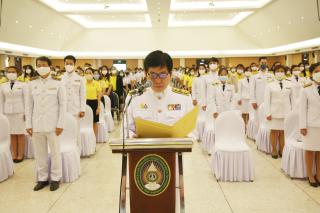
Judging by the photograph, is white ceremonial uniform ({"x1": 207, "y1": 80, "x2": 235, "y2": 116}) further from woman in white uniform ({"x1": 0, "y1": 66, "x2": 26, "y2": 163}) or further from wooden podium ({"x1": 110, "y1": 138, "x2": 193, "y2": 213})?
wooden podium ({"x1": 110, "y1": 138, "x2": 193, "y2": 213})

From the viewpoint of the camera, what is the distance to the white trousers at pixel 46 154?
4.88 metres

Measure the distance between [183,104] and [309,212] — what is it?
2422mm

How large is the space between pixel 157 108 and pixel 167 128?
0.55m

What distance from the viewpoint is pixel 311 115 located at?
4.82 m

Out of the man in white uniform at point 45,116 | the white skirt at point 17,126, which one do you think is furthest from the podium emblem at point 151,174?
the white skirt at point 17,126

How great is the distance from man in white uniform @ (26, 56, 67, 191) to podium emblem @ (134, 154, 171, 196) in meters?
2.97

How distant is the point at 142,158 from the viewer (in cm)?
216

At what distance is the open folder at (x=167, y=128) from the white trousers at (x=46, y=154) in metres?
3.07

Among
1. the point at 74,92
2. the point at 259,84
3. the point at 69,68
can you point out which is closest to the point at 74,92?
the point at 74,92

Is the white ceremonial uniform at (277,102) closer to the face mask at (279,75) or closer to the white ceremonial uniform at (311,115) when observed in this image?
the face mask at (279,75)

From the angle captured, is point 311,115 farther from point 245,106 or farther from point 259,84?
point 245,106

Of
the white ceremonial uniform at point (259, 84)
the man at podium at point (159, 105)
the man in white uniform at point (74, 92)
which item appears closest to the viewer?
the man at podium at point (159, 105)

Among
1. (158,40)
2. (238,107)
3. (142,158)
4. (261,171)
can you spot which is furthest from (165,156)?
(158,40)

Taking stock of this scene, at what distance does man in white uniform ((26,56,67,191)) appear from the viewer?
15.7ft
